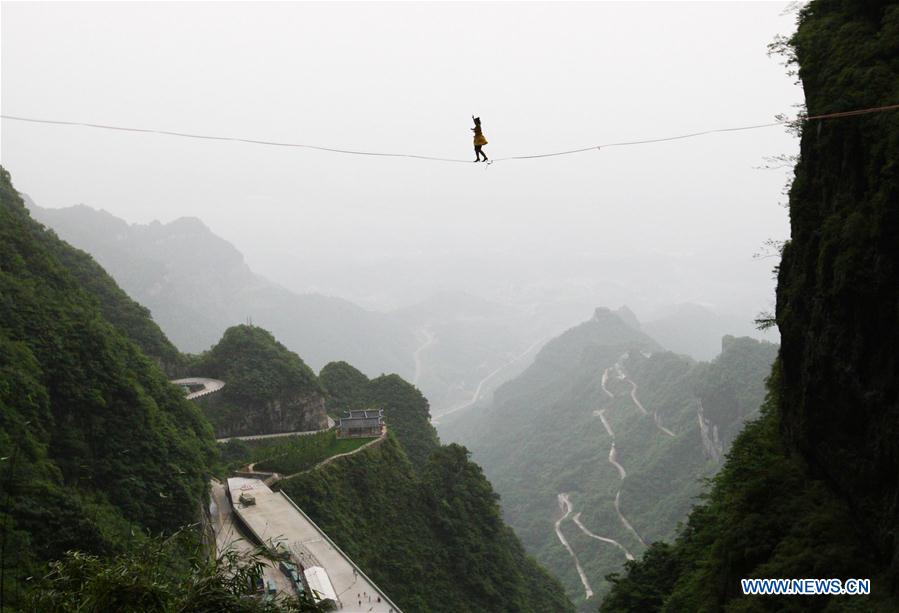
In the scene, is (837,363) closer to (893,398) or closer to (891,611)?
(893,398)

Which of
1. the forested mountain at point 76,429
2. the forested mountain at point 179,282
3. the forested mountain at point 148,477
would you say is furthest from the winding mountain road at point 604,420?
the forested mountain at point 179,282

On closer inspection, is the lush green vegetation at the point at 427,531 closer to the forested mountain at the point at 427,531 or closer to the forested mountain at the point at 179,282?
the forested mountain at the point at 427,531

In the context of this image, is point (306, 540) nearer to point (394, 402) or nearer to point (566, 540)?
point (394, 402)

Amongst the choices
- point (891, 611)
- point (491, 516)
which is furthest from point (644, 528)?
point (891, 611)

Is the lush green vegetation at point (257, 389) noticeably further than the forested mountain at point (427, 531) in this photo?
Yes

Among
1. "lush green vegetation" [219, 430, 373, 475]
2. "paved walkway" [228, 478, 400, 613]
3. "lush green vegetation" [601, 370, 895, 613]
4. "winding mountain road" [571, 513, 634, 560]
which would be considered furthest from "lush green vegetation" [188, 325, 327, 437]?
"lush green vegetation" [601, 370, 895, 613]

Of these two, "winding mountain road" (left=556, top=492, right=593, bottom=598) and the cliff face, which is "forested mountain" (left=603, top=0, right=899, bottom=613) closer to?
the cliff face

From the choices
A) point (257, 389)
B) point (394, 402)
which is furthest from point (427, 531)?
point (394, 402)
